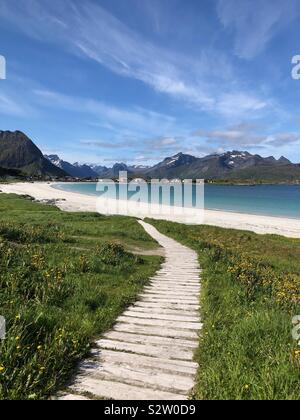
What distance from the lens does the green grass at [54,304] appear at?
5824 millimetres

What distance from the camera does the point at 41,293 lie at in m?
9.78

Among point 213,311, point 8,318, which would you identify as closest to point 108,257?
point 213,311

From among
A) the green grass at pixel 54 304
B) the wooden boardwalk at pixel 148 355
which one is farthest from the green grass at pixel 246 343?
the green grass at pixel 54 304

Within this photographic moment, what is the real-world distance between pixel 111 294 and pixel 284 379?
21.0 ft

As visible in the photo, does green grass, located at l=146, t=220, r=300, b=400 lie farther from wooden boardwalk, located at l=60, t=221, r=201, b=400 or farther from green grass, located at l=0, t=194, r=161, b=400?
green grass, located at l=0, t=194, r=161, b=400

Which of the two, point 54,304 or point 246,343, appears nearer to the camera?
point 246,343

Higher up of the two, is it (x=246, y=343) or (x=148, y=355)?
(x=246, y=343)

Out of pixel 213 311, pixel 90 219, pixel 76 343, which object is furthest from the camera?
pixel 90 219

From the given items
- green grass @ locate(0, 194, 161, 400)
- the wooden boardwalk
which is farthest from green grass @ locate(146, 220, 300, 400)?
green grass @ locate(0, 194, 161, 400)

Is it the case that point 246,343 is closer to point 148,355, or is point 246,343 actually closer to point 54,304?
point 148,355

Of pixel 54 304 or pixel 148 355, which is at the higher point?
pixel 54 304

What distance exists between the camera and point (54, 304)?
940 cm

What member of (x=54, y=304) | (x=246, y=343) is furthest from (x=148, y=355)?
(x=54, y=304)

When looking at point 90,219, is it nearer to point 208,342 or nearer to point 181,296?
point 181,296
